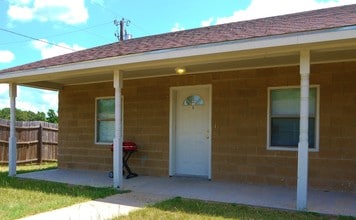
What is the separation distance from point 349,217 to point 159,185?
422 centimetres

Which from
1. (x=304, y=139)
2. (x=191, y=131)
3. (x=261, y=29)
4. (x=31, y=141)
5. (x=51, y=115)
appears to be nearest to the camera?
(x=304, y=139)

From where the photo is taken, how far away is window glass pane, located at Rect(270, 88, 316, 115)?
27.0ft

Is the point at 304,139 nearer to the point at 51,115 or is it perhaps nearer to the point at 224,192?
the point at 224,192

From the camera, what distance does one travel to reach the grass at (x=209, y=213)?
586 centimetres

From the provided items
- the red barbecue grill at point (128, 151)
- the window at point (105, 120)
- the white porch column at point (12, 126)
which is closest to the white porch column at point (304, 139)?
the red barbecue grill at point (128, 151)

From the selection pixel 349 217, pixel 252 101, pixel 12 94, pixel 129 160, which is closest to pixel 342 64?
pixel 252 101

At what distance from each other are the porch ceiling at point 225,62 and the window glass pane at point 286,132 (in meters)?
1.28

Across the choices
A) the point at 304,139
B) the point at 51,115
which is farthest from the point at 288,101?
the point at 51,115

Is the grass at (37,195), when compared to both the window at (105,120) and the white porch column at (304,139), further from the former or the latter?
the white porch column at (304,139)

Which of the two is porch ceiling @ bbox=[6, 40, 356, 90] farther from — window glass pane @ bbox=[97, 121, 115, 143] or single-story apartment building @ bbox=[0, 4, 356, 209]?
window glass pane @ bbox=[97, 121, 115, 143]

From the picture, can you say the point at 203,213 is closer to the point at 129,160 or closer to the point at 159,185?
the point at 159,185

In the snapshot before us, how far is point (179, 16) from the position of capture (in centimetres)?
1850

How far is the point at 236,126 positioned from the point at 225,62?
1.65 meters

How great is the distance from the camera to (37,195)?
7.61 m
